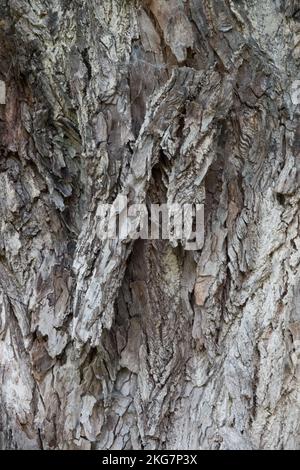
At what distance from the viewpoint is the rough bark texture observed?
5.16ft

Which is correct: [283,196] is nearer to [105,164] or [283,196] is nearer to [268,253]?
[268,253]

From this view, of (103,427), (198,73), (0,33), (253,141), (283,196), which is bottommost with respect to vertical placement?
(103,427)

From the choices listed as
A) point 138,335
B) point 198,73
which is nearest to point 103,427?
point 138,335

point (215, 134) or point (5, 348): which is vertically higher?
point (215, 134)

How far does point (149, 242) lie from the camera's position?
1.63 metres

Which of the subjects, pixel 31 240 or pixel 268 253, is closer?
A: pixel 268 253

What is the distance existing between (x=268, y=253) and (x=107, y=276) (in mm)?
435

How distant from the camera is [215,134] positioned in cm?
158

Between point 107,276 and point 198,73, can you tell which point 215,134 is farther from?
point 107,276

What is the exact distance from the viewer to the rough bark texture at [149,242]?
1.57 meters

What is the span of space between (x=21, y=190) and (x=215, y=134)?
567 mm

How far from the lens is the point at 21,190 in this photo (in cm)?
168

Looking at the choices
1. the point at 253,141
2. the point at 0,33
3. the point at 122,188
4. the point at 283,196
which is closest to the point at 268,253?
the point at 283,196

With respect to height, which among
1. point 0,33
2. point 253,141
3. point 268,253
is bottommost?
point 268,253
